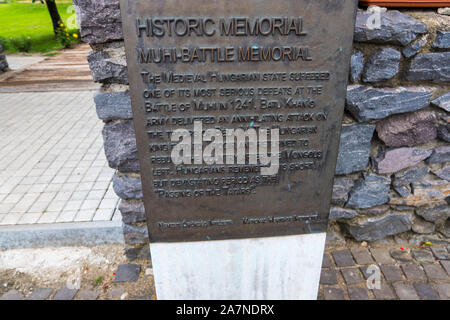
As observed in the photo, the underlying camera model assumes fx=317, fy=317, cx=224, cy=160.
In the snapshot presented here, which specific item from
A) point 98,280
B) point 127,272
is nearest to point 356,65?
point 127,272

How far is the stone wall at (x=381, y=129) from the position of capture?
6.50 ft

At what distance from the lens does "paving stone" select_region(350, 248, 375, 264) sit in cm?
265

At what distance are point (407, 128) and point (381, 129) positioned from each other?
0.19 m

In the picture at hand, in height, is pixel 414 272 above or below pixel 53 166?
below

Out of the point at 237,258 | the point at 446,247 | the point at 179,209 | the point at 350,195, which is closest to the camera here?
the point at 179,209

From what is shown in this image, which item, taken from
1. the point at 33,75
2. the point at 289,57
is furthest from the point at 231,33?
the point at 33,75

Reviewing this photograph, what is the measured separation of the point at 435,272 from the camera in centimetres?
253

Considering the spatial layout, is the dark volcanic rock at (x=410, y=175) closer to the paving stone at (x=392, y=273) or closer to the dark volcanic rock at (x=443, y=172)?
the dark volcanic rock at (x=443, y=172)

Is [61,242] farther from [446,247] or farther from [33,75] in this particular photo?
[33,75]

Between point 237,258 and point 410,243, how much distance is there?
1.80m

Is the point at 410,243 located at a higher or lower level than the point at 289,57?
lower

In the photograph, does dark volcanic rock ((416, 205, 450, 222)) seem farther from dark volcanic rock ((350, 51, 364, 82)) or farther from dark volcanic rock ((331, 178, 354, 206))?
dark volcanic rock ((350, 51, 364, 82))

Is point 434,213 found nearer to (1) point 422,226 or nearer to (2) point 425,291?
(1) point 422,226

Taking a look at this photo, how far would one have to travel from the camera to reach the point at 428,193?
2.62m
